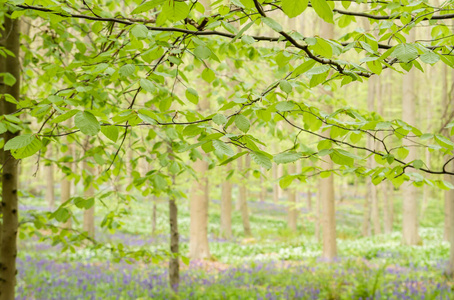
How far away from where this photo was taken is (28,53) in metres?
3.61

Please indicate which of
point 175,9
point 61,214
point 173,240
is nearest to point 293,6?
point 175,9

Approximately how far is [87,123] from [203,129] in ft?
1.69

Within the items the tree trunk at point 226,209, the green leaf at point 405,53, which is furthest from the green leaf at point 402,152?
the tree trunk at point 226,209

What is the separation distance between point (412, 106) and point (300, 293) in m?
10.1

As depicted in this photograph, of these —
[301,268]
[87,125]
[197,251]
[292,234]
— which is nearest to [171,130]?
[87,125]

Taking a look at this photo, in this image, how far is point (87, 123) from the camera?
128 cm

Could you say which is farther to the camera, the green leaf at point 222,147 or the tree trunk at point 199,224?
the tree trunk at point 199,224

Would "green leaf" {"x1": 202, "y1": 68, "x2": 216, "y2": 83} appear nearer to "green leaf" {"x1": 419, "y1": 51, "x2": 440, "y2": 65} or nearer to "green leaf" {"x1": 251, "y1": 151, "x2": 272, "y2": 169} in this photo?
"green leaf" {"x1": 251, "y1": 151, "x2": 272, "y2": 169}

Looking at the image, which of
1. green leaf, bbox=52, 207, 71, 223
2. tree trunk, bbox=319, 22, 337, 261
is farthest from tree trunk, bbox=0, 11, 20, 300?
tree trunk, bbox=319, 22, 337, 261

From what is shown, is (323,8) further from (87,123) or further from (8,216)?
(8,216)

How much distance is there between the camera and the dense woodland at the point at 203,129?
1558 mm

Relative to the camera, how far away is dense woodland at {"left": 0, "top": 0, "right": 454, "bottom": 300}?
156 centimetres

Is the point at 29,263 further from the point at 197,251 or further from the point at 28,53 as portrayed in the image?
the point at 28,53

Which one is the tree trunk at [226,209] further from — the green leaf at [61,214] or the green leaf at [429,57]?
the green leaf at [429,57]
